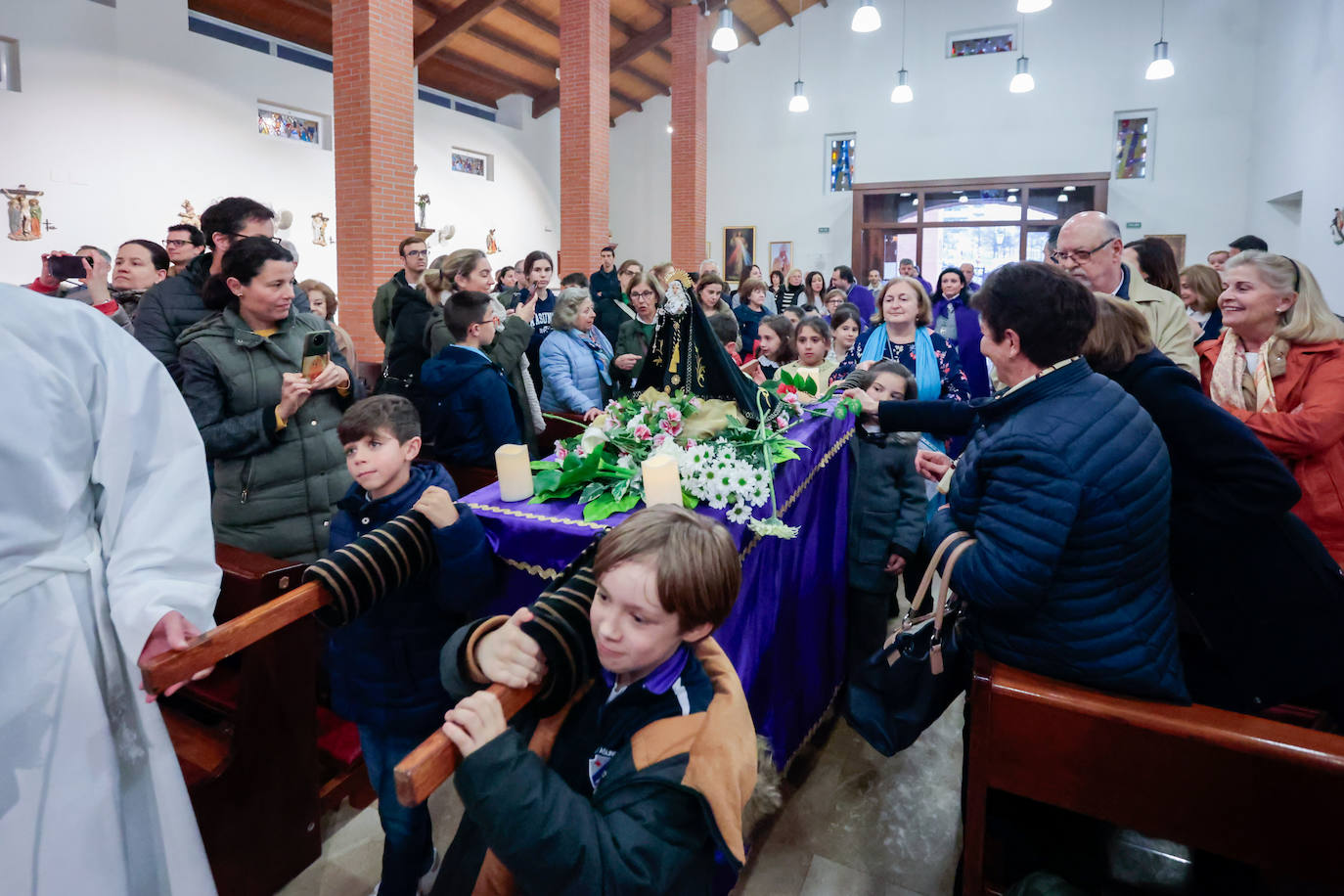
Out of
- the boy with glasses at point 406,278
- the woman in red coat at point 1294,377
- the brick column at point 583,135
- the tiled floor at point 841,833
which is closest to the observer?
the tiled floor at point 841,833

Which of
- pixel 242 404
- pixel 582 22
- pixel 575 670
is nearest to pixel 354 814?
pixel 242 404

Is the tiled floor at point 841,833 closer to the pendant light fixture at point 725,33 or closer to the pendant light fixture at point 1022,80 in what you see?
the pendant light fixture at point 725,33

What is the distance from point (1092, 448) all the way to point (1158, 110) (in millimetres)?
14344

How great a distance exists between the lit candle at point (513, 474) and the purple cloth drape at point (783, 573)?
0.09 ft

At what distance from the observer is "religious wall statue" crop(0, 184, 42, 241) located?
7844 millimetres

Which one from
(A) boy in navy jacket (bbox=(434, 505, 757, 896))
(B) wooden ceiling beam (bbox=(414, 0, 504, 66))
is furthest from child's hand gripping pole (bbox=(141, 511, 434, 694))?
(B) wooden ceiling beam (bbox=(414, 0, 504, 66))

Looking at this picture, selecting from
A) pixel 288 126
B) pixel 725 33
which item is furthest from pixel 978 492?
pixel 288 126

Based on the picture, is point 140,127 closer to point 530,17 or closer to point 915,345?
point 530,17

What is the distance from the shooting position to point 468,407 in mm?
3166

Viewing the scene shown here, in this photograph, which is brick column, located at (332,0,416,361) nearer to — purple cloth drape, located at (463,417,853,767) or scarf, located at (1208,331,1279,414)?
purple cloth drape, located at (463,417,853,767)

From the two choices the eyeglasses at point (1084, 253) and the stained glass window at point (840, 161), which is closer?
the eyeglasses at point (1084, 253)

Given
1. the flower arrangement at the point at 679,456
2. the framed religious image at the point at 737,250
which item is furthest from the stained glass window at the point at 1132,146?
the flower arrangement at the point at 679,456

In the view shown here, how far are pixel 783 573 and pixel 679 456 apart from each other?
62 centimetres

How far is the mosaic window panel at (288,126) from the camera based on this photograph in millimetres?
10812
